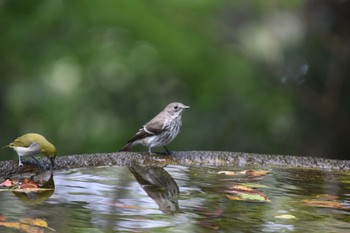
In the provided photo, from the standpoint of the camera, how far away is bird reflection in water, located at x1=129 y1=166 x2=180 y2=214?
3555 millimetres

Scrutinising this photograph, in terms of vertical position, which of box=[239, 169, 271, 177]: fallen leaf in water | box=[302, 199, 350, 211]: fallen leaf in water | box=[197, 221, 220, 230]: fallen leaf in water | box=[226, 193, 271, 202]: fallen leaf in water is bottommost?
box=[197, 221, 220, 230]: fallen leaf in water

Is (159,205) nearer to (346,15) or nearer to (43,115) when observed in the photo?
(43,115)

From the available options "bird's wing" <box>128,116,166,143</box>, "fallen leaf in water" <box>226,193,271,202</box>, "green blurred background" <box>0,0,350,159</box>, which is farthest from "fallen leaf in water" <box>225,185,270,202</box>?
"green blurred background" <box>0,0,350,159</box>

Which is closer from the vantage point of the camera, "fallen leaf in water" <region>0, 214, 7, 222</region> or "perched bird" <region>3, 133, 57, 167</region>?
"fallen leaf in water" <region>0, 214, 7, 222</region>

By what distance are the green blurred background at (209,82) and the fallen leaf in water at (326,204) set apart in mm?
2863

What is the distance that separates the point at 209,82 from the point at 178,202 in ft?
11.5

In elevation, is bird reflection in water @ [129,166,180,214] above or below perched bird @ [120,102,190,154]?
below

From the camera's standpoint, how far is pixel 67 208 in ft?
10.8

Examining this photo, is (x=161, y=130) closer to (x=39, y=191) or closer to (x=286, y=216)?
(x=39, y=191)

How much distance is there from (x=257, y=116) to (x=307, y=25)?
3.78 feet

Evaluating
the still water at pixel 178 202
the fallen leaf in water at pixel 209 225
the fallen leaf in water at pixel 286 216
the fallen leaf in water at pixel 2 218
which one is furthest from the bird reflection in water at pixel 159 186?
the fallen leaf in water at pixel 2 218

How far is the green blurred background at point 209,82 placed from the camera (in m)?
6.95

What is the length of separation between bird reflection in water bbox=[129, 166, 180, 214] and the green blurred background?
198 centimetres

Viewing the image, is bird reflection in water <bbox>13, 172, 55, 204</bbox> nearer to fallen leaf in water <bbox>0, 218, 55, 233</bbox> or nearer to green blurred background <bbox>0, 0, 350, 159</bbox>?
fallen leaf in water <bbox>0, 218, 55, 233</bbox>
